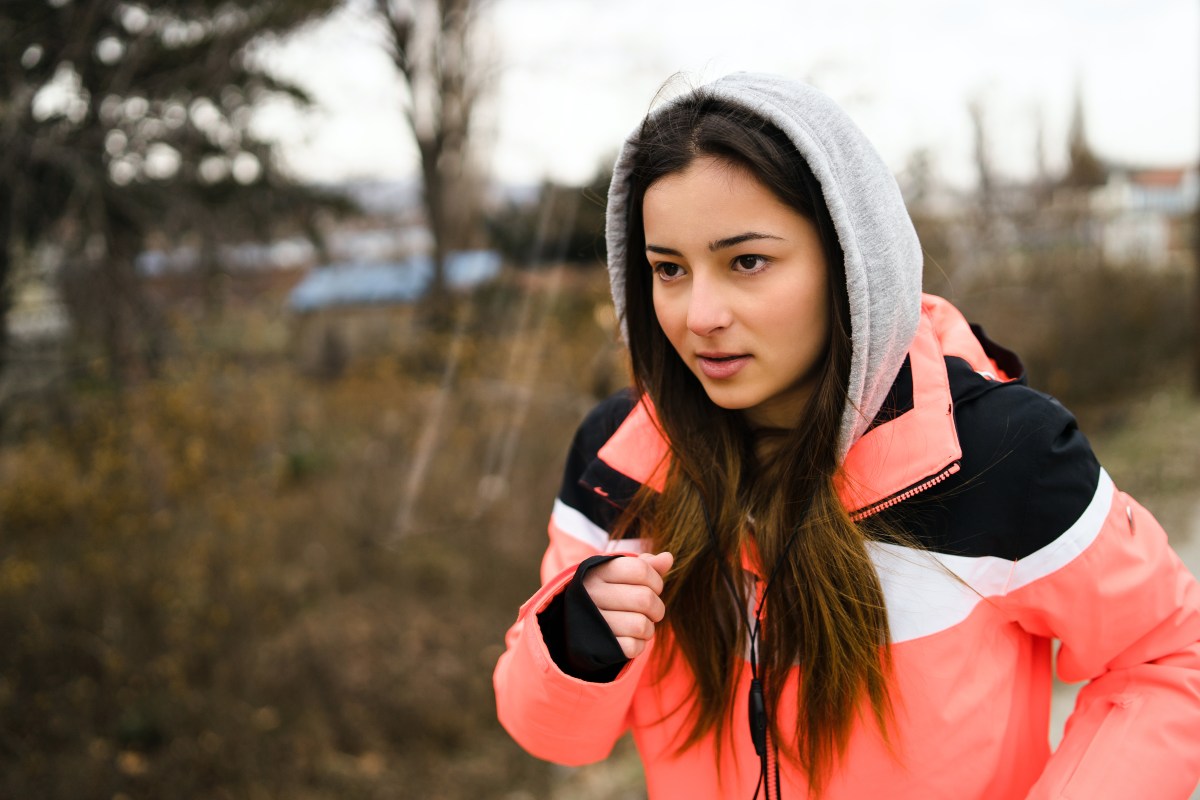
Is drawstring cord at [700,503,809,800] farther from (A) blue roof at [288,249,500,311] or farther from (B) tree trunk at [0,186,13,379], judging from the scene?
(A) blue roof at [288,249,500,311]

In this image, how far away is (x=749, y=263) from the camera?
118 centimetres

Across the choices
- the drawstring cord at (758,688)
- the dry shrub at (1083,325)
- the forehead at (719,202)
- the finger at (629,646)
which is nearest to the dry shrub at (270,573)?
the drawstring cord at (758,688)

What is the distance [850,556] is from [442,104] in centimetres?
1055

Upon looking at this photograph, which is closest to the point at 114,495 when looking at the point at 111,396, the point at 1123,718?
the point at 111,396

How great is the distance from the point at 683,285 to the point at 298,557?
533 cm

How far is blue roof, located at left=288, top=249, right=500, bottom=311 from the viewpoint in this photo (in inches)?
404

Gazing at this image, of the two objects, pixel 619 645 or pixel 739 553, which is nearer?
pixel 619 645

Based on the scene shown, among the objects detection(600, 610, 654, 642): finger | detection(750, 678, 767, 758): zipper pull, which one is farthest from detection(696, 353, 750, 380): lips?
detection(750, 678, 767, 758): zipper pull

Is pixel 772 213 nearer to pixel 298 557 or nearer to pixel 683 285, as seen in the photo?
pixel 683 285

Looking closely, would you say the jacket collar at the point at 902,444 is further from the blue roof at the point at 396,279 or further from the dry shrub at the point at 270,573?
the blue roof at the point at 396,279

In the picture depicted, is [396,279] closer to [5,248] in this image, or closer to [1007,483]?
[5,248]

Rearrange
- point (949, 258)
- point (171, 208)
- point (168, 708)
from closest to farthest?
point (168, 708) < point (171, 208) < point (949, 258)

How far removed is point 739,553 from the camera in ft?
4.20

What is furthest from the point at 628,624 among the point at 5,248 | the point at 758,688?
the point at 5,248
